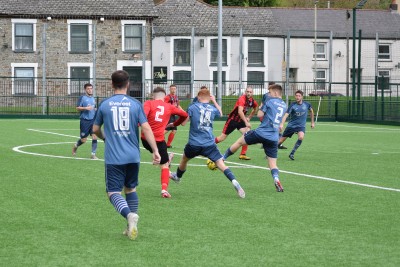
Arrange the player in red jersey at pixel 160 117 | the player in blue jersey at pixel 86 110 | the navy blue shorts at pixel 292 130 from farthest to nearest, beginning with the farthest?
1. the navy blue shorts at pixel 292 130
2. the player in blue jersey at pixel 86 110
3. the player in red jersey at pixel 160 117

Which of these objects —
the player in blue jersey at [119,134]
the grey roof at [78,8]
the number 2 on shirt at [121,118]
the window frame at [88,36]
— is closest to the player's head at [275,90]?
the player in blue jersey at [119,134]

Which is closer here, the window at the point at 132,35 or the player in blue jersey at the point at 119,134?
the player in blue jersey at the point at 119,134

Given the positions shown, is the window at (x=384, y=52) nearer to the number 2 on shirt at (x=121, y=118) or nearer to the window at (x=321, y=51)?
the window at (x=321, y=51)

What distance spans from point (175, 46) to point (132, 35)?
5301mm

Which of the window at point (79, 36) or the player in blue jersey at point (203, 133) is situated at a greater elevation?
the window at point (79, 36)

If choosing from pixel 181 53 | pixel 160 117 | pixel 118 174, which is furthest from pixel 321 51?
pixel 118 174

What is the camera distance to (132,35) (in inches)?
2146

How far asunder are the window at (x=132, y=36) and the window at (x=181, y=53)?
15.3 ft

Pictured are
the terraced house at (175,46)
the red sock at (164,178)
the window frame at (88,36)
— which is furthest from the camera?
the window frame at (88,36)

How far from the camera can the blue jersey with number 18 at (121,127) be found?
9828 millimetres

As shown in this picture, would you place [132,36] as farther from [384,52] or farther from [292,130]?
[292,130]

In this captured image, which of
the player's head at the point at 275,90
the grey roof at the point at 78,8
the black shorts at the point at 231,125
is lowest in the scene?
the black shorts at the point at 231,125

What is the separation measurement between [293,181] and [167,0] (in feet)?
157

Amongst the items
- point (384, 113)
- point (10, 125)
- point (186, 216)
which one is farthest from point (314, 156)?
point (384, 113)
